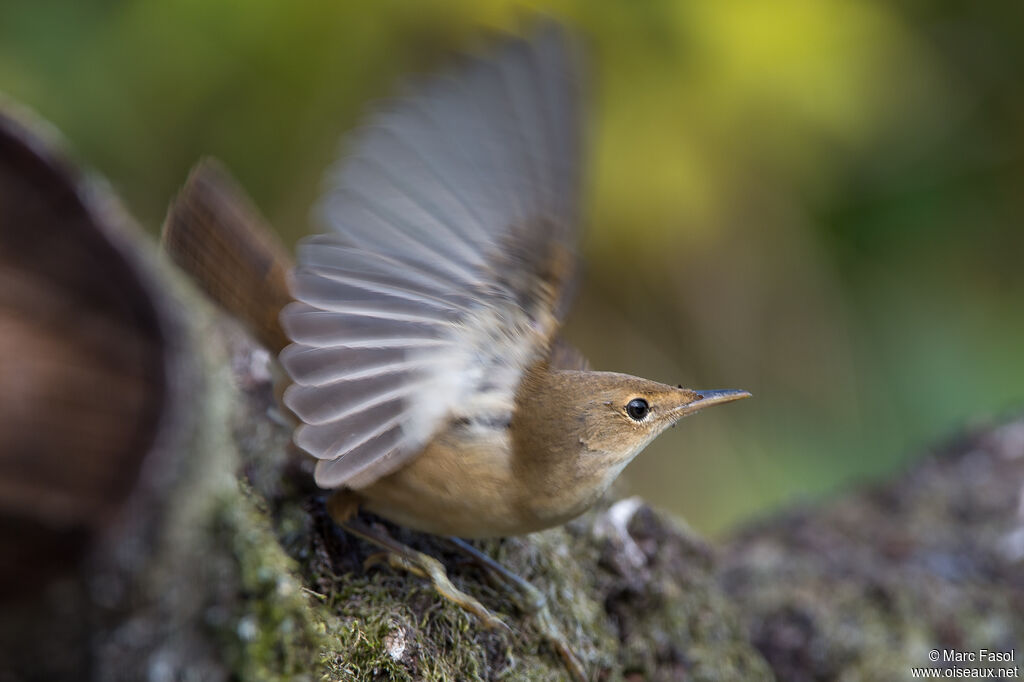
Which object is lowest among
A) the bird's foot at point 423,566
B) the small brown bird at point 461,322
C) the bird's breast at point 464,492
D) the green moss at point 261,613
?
the green moss at point 261,613

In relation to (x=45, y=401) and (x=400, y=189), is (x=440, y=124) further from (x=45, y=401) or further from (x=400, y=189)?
(x=45, y=401)

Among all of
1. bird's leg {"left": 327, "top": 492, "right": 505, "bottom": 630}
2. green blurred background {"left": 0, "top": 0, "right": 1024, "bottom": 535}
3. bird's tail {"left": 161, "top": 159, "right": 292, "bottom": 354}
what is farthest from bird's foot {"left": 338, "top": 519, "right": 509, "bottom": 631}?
green blurred background {"left": 0, "top": 0, "right": 1024, "bottom": 535}

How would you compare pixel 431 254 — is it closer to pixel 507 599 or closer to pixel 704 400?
pixel 704 400

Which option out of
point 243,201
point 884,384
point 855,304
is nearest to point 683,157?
point 855,304

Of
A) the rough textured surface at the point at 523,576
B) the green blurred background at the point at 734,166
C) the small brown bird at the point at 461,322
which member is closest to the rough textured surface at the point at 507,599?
the rough textured surface at the point at 523,576

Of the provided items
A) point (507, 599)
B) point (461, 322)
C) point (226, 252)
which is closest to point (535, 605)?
point (507, 599)

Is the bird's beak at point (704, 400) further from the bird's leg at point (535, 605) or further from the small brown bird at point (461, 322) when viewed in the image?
the bird's leg at point (535, 605)
